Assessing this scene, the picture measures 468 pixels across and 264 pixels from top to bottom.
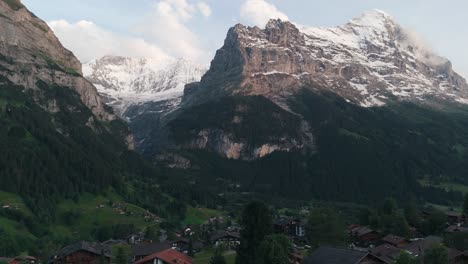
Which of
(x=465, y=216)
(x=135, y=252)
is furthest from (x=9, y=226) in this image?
(x=465, y=216)

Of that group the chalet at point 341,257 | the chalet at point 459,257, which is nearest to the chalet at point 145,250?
the chalet at point 341,257

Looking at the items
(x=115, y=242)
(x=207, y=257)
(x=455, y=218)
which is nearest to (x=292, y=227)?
(x=455, y=218)

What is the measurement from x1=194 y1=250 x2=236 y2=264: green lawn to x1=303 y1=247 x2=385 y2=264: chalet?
117ft

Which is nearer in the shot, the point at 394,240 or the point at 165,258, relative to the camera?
the point at 165,258

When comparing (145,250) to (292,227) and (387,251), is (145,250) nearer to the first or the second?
(387,251)

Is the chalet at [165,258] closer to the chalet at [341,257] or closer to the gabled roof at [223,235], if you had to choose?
the chalet at [341,257]

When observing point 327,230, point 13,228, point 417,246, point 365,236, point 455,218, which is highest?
point 455,218

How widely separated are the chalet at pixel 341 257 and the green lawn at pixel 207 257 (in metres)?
35.7

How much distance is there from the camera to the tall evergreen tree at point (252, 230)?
111 meters

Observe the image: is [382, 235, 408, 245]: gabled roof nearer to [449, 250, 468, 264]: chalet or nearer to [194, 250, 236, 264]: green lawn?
[449, 250, 468, 264]: chalet

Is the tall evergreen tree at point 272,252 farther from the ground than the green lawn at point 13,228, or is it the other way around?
the tall evergreen tree at point 272,252

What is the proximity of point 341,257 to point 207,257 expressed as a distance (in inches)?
2267

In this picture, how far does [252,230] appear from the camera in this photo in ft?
369

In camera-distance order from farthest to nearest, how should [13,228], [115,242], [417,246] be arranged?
[13,228] < [115,242] < [417,246]
